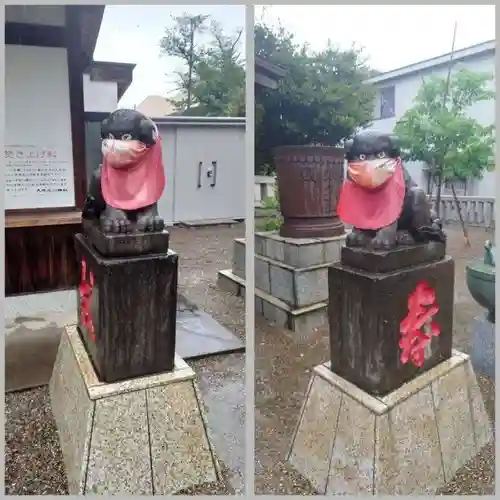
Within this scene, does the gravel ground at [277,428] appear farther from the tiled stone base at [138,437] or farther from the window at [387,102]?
the window at [387,102]

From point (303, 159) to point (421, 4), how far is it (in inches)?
22.5

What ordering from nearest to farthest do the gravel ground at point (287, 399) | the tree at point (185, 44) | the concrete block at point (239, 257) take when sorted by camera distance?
the gravel ground at point (287, 399)
the tree at point (185, 44)
the concrete block at point (239, 257)

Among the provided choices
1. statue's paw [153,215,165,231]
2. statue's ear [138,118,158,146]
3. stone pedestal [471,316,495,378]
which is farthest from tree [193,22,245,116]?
stone pedestal [471,316,495,378]

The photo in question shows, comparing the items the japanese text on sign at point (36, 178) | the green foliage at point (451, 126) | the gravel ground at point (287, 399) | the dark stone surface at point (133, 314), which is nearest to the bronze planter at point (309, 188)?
the green foliage at point (451, 126)

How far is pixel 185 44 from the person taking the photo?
1.60 metres

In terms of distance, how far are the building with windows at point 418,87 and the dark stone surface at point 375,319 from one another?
234 mm

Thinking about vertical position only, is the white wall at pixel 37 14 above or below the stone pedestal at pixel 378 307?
above

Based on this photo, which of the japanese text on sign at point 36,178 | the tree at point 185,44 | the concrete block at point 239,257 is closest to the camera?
the tree at point 185,44

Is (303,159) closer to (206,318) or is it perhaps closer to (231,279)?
(231,279)

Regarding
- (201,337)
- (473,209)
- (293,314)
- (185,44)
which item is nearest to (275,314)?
(293,314)

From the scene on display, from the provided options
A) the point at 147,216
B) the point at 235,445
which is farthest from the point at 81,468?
the point at 147,216

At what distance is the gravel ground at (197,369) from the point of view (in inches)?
58.9

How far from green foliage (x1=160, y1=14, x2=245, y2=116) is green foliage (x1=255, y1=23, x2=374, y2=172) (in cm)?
9

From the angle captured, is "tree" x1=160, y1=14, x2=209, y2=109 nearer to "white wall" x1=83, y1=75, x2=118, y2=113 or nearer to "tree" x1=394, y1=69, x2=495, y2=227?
"white wall" x1=83, y1=75, x2=118, y2=113
